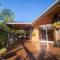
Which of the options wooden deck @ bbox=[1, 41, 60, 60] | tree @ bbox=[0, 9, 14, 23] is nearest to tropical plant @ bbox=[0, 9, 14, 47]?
tree @ bbox=[0, 9, 14, 23]

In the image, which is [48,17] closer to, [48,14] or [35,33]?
[48,14]

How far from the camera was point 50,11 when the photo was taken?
1506cm

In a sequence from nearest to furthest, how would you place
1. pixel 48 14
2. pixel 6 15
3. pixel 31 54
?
pixel 31 54 → pixel 48 14 → pixel 6 15

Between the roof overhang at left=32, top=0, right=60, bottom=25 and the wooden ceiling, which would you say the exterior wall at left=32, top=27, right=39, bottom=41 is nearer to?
the wooden ceiling

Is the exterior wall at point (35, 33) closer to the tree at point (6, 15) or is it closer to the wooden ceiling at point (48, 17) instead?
the wooden ceiling at point (48, 17)

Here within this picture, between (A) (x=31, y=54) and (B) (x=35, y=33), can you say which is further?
(B) (x=35, y=33)

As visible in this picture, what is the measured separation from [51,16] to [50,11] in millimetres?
1355

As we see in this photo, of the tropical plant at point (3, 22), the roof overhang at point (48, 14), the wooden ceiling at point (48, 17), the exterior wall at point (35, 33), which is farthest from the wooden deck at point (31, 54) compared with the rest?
the exterior wall at point (35, 33)

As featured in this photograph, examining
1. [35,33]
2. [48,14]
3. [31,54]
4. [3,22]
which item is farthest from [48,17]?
[31,54]

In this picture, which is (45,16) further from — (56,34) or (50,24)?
(56,34)

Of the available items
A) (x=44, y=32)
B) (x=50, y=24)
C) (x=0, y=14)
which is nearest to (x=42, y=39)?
(x=44, y=32)

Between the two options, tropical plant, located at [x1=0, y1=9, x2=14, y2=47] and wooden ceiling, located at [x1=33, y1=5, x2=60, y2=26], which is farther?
wooden ceiling, located at [x1=33, y1=5, x2=60, y2=26]

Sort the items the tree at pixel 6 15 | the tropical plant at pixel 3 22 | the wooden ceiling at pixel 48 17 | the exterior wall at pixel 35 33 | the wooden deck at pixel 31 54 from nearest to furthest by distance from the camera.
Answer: the wooden deck at pixel 31 54, the tropical plant at pixel 3 22, the wooden ceiling at pixel 48 17, the tree at pixel 6 15, the exterior wall at pixel 35 33

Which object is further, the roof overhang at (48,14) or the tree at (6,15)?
the tree at (6,15)
